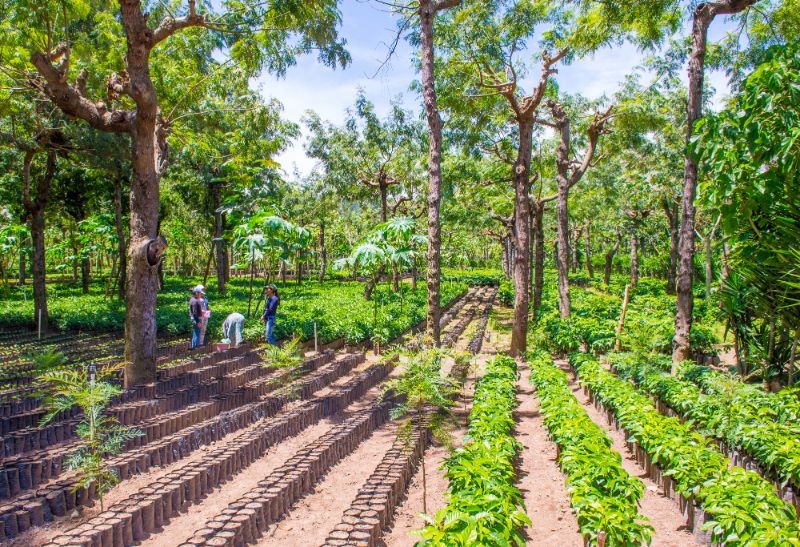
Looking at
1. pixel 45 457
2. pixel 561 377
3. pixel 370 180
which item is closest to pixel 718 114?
pixel 561 377

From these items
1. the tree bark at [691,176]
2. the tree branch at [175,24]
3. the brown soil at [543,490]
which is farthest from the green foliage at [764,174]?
the tree branch at [175,24]

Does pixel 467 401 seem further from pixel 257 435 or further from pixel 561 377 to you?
pixel 257 435

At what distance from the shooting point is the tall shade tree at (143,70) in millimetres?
8766

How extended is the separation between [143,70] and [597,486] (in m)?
9.25

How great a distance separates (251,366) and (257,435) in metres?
4.66

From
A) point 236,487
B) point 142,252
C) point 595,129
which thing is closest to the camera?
point 236,487

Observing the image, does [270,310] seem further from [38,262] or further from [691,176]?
[691,176]

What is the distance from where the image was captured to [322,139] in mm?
23578

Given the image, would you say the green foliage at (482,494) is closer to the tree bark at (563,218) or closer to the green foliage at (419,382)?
the green foliage at (419,382)

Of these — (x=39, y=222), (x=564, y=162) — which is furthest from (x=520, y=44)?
(x=39, y=222)

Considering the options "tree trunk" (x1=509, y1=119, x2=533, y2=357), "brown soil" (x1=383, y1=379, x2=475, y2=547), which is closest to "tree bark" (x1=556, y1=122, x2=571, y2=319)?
"tree trunk" (x1=509, y1=119, x2=533, y2=357)

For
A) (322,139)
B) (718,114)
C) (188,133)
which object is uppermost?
(322,139)

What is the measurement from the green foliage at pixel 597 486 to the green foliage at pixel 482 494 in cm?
56

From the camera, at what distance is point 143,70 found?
8.85 m
